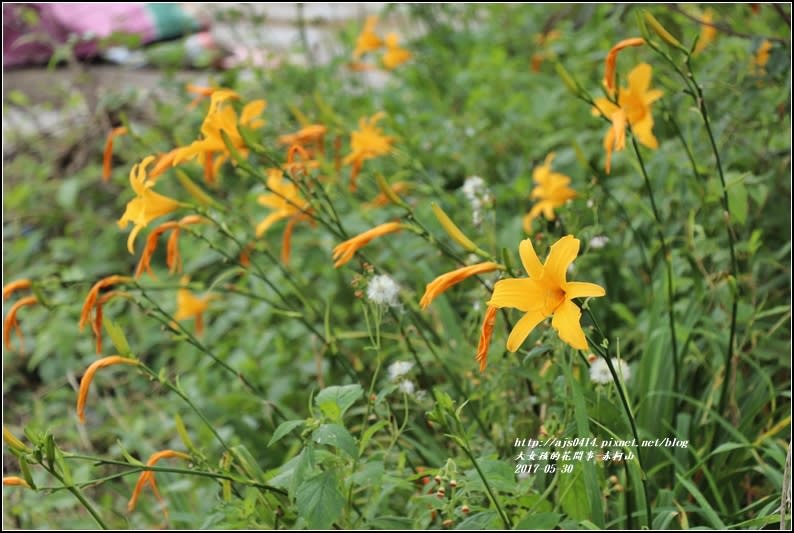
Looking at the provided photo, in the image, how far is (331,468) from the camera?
1.31 metres

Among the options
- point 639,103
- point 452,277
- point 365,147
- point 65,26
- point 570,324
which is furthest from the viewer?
point 65,26

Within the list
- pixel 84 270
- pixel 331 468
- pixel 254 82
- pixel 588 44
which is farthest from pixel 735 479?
pixel 254 82

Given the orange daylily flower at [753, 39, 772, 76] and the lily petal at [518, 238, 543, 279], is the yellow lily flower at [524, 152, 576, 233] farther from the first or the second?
the lily petal at [518, 238, 543, 279]

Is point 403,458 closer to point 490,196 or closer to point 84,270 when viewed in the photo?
point 490,196

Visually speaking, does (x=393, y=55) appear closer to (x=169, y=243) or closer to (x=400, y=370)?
(x=169, y=243)

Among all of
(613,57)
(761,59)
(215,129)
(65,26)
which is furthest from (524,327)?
(65,26)

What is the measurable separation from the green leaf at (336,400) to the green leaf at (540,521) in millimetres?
264

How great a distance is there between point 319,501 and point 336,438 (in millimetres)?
90

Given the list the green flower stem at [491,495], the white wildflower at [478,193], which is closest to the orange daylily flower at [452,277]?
the green flower stem at [491,495]

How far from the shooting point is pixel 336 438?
122 cm

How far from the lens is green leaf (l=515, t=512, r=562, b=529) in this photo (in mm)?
1247

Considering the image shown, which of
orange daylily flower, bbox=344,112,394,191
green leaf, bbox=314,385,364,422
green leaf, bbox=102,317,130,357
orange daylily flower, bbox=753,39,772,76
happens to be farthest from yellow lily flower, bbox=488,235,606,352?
orange daylily flower, bbox=753,39,772,76

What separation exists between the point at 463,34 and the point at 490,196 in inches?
73.0

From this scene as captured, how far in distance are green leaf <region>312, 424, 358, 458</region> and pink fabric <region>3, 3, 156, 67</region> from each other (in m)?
3.19
